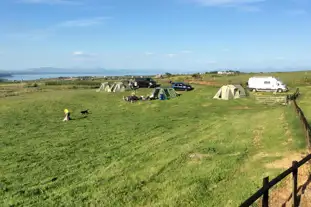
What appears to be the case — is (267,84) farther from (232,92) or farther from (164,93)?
(164,93)

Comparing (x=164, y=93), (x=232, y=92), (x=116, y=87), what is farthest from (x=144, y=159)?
(x=116, y=87)

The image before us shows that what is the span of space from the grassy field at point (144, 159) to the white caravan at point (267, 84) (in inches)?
898

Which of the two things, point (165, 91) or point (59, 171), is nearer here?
point (59, 171)

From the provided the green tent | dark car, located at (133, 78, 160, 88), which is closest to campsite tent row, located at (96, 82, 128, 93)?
dark car, located at (133, 78, 160, 88)

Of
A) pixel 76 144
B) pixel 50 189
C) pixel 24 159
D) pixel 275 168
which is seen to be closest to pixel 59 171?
pixel 50 189

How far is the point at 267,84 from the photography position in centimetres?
5366

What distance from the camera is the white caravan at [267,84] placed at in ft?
171

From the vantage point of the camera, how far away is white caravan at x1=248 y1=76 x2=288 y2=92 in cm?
5209

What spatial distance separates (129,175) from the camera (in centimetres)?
1569

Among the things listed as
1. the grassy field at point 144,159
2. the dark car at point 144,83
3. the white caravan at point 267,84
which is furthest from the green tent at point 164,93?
the dark car at point 144,83

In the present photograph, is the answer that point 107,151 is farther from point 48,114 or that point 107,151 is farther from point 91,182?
point 48,114

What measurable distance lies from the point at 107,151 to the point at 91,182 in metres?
5.36

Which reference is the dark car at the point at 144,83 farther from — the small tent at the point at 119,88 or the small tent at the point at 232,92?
the small tent at the point at 232,92

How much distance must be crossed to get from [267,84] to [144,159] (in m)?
40.3
